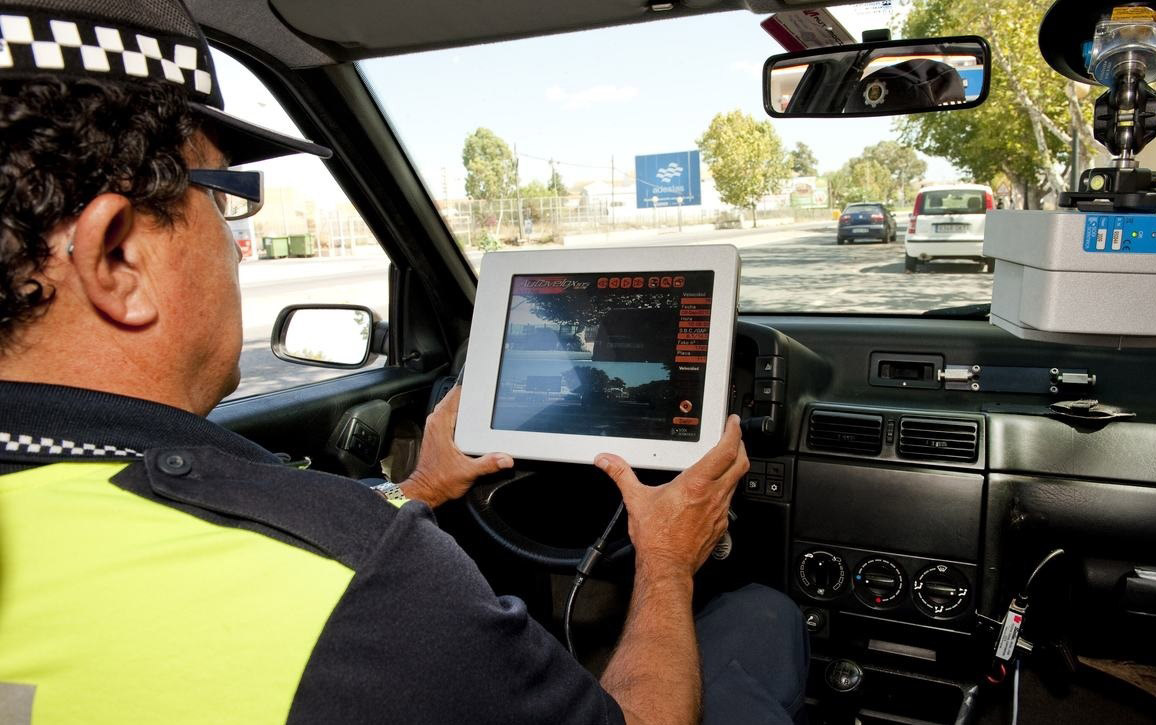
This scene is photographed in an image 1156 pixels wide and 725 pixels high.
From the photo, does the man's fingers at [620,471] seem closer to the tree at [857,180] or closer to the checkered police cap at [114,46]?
the checkered police cap at [114,46]

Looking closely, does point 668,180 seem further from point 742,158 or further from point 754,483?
point 754,483

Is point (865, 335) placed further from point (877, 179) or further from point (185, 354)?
point (185, 354)

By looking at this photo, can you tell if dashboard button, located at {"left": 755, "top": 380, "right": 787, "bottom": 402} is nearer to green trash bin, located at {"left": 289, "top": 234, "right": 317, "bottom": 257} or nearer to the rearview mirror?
the rearview mirror

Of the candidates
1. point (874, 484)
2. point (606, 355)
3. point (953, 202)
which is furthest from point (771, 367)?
point (953, 202)

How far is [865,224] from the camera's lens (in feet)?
12.2

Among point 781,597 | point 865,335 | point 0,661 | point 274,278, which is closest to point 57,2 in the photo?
point 0,661

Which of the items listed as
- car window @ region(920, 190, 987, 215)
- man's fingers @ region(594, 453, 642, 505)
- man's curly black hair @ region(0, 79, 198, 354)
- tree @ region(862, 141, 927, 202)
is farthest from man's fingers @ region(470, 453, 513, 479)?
tree @ region(862, 141, 927, 202)

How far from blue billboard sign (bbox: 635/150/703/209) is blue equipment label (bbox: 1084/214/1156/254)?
1.99 metres

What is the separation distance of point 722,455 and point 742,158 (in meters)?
2.34

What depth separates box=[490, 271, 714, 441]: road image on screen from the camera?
2.01 metres

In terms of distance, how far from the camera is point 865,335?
309 cm

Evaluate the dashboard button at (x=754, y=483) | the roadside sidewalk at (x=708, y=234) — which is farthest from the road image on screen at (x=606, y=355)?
the dashboard button at (x=754, y=483)

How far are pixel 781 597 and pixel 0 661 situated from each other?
1.89 m

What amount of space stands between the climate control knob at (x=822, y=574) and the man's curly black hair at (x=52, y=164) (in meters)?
2.38
